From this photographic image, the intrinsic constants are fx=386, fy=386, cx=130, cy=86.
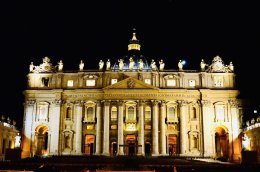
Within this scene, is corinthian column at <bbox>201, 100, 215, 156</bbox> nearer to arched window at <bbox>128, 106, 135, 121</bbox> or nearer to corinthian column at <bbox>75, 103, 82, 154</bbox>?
arched window at <bbox>128, 106, 135, 121</bbox>

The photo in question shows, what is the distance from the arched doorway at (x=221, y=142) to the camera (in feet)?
235

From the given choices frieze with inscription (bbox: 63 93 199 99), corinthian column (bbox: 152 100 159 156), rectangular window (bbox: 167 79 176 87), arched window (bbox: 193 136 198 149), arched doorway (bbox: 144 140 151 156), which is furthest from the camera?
rectangular window (bbox: 167 79 176 87)

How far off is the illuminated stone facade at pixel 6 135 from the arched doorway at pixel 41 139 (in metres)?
4.17

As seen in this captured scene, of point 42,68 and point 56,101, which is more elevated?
point 42,68

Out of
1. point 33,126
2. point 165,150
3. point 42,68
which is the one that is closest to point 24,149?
point 33,126

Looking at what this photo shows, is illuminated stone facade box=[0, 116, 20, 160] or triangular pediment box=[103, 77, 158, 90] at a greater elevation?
triangular pediment box=[103, 77, 158, 90]

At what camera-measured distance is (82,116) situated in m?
70.2

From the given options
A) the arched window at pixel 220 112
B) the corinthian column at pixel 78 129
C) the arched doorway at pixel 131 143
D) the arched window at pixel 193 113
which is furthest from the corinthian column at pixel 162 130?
the corinthian column at pixel 78 129

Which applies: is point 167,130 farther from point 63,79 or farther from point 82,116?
point 63,79

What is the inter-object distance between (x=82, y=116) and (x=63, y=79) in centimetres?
815

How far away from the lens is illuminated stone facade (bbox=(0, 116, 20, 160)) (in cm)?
6181

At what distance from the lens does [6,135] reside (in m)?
64.5

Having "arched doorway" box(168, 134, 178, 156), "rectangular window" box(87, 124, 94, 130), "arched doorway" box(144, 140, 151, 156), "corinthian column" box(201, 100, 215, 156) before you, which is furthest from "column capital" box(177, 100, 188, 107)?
"rectangular window" box(87, 124, 94, 130)

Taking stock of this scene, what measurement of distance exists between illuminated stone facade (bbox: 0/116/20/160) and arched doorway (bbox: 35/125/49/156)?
13.7ft
